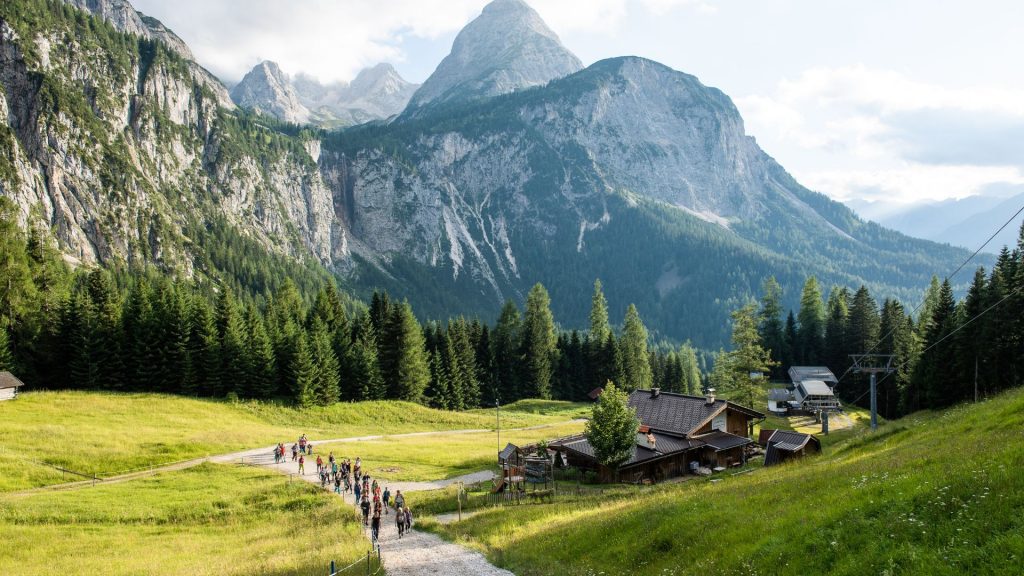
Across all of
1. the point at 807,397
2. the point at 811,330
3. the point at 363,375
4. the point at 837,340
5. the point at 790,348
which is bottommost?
the point at 807,397

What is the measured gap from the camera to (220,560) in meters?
24.1

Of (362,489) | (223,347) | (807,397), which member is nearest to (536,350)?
(807,397)

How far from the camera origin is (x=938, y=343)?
2347 inches

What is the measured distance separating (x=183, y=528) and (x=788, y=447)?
44.1m

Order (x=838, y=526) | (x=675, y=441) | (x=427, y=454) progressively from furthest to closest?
(x=427, y=454) → (x=675, y=441) → (x=838, y=526)

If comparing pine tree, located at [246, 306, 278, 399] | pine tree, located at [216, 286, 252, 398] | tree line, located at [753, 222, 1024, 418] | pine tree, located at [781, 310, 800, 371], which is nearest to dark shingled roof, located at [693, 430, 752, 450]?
tree line, located at [753, 222, 1024, 418]

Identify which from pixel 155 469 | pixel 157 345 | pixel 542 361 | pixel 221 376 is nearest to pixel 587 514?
pixel 155 469

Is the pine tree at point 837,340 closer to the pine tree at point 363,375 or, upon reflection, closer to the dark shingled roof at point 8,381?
the pine tree at point 363,375

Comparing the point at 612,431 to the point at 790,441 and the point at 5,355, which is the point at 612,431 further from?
the point at 5,355

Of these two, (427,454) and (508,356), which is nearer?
(427,454)

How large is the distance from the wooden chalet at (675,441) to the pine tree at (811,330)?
63.9 metres

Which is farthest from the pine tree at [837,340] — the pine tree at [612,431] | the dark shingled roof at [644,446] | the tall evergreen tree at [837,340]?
the pine tree at [612,431]

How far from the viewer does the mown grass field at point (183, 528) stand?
77.5 feet

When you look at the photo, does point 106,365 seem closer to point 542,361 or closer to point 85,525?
point 85,525
